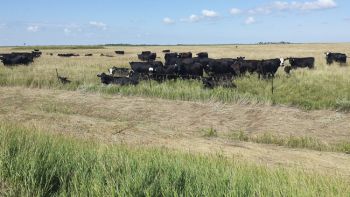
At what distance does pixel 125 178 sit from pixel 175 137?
8.86 m

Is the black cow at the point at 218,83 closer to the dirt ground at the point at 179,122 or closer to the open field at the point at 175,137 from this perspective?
the open field at the point at 175,137

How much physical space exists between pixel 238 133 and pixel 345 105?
16.8ft

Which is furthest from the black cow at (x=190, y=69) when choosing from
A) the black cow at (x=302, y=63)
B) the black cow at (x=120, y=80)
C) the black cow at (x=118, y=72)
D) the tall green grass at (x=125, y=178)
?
the tall green grass at (x=125, y=178)

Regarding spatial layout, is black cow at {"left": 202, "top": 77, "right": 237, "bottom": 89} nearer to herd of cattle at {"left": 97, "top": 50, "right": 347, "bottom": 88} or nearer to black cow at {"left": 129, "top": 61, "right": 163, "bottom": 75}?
herd of cattle at {"left": 97, "top": 50, "right": 347, "bottom": 88}

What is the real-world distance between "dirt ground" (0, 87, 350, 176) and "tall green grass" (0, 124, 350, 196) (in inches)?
206

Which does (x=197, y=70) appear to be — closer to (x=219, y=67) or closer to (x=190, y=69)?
(x=190, y=69)

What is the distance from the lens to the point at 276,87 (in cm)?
2186

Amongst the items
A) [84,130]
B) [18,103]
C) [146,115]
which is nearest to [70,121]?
[84,130]

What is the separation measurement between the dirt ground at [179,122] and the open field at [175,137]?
0.04 m

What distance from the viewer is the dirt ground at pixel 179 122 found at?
12.3 metres

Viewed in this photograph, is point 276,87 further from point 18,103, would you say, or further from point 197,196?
point 197,196

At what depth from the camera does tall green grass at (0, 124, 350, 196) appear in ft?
16.6

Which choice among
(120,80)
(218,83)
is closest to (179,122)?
(218,83)

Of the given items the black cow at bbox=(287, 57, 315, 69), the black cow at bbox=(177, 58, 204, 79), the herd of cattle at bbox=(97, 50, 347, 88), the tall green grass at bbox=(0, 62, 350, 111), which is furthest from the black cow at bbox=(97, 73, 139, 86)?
the black cow at bbox=(287, 57, 315, 69)
